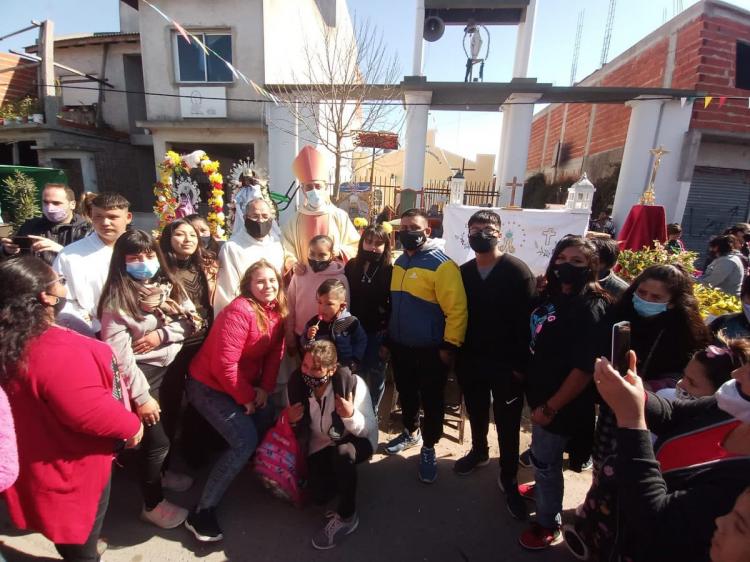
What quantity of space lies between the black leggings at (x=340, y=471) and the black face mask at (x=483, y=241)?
1415 millimetres

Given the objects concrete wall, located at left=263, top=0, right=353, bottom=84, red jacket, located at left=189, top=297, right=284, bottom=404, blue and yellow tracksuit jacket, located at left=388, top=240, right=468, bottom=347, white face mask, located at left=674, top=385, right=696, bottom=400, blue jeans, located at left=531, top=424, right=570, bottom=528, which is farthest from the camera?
concrete wall, located at left=263, top=0, right=353, bottom=84

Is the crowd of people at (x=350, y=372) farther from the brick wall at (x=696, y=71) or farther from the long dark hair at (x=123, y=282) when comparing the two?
the brick wall at (x=696, y=71)

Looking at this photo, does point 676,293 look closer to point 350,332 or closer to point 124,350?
point 350,332

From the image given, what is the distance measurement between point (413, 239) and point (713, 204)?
9.74 meters

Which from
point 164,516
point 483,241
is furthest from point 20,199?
point 483,241

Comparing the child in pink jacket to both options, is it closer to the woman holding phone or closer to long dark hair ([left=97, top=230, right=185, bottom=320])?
long dark hair ([left=97, top=230, right=185, bottom=320])

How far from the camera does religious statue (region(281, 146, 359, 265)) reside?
3.68m

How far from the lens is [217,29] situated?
33.2ft

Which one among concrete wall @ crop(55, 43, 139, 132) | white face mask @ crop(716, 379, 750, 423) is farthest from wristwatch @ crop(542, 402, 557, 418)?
concrete wall @ crop(55, 43, 139, 132)

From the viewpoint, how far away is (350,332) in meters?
2.52

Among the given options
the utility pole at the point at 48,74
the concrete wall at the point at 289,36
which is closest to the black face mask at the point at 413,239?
the concrete wall at the point at 289,36

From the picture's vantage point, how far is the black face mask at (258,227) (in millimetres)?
2979

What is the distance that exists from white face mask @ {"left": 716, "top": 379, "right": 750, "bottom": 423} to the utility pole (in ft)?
48.4

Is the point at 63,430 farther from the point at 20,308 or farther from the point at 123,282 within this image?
the point at 123,282
